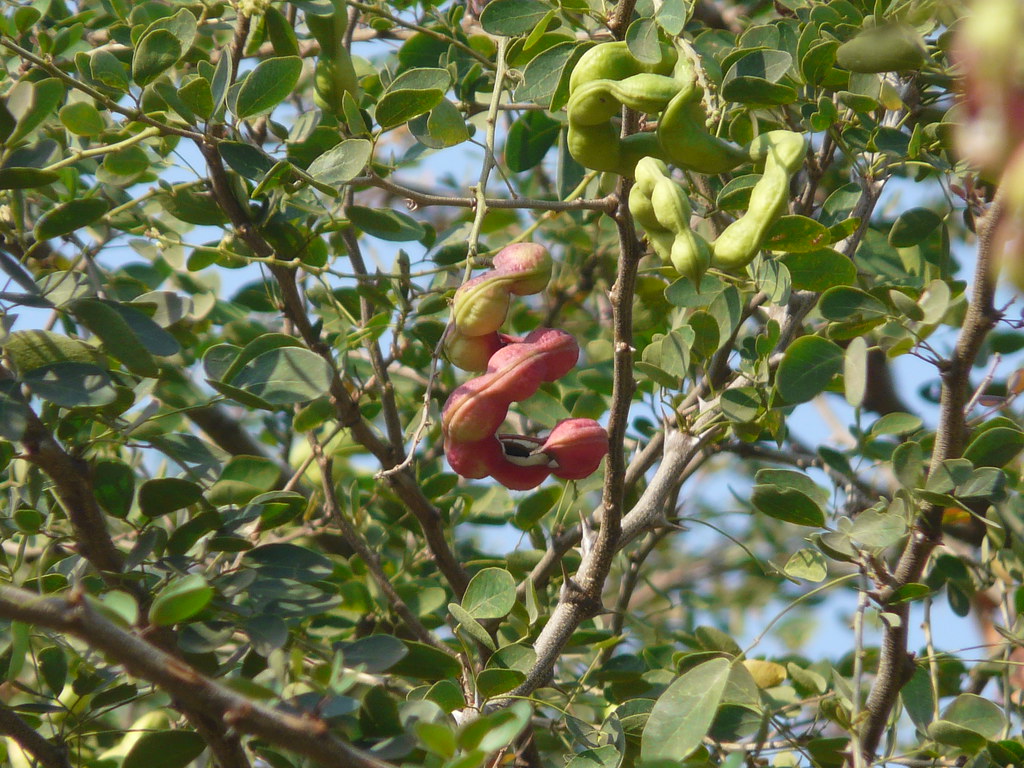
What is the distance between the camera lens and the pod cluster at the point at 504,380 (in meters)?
1.40

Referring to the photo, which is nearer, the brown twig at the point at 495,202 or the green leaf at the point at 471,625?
the brown twig at the point at 495,202

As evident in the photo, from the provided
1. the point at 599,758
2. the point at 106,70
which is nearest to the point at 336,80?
the point at 106,70

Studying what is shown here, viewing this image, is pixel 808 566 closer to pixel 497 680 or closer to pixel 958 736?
pixel 958 736

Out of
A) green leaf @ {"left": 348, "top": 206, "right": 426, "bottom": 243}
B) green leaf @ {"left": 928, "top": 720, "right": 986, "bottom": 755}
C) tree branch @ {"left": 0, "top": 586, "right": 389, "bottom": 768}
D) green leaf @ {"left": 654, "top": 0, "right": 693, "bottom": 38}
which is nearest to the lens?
tree branch @ {"left": 0, "top": 586, "right": 389, "bottom": 768}

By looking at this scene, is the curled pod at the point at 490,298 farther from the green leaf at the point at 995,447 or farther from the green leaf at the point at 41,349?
the green leaf at the point at 995,447

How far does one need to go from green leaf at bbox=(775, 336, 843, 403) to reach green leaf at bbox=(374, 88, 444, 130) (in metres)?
0.63

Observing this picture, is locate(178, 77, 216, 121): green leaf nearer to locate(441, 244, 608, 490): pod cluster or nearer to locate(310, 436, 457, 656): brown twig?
locate(441, 244, 608, 490): pod cluster

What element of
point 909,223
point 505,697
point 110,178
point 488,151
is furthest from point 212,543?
point 909,223

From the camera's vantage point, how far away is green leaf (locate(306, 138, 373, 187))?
1427 mm

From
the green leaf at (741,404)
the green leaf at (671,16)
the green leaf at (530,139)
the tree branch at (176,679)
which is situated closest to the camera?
the tree branch at (176,679)

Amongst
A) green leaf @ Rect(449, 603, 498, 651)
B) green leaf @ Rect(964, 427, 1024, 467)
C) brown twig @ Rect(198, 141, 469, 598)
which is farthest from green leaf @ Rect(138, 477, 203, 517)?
green leaf @ Rect(964, 427, 1024, 467)

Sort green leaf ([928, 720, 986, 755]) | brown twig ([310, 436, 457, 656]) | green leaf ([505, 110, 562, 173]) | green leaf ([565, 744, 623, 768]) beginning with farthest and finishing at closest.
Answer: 1. green leaf ([505, 110, 562, 173])
2. brown twig ([310, 436, 457, 656])
3. green leaf ([928, 720, 986, 755])
4. green leaf ([565, 744, 623, 768])

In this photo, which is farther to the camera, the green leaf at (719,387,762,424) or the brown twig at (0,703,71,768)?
the green leaf at (719,387,762,424)

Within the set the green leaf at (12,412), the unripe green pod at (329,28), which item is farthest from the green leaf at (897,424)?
the green leaf at (12,412)
